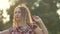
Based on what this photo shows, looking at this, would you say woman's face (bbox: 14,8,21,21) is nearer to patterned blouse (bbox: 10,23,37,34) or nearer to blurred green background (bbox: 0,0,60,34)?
patterned blouse (bbox: 10,23,37,34)

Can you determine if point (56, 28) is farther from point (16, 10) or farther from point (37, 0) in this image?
point (16, 10)

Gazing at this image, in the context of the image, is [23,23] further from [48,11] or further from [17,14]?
[48,11]

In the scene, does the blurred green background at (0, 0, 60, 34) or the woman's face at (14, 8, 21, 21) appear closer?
the woman's face at (14, 8, 21, 21)

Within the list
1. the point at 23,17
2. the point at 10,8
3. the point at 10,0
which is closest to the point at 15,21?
the point at 23,17

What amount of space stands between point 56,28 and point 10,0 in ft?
15.5

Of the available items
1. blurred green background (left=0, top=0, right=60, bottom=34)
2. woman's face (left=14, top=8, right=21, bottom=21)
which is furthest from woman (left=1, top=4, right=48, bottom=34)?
blurred green background (left=0, top=0, right=60, bottom=34)

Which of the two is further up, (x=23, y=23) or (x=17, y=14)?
(x=17, y=14)

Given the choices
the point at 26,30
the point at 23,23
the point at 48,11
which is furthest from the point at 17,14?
the point at 48,11

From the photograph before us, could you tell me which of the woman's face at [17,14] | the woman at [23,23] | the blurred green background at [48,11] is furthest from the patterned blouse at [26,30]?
the blurred green background at [48,11]

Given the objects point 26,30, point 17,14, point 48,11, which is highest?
point 48,11

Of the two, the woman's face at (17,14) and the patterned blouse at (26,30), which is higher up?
the woman's face at (17,14)

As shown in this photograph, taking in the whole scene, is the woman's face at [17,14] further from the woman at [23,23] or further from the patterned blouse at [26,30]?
the patterned blouse at [26,30]

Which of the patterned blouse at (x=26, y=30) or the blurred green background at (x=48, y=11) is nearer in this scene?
the patterned blouse at (x=26, y=30)

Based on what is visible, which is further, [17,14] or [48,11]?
[48,11]
